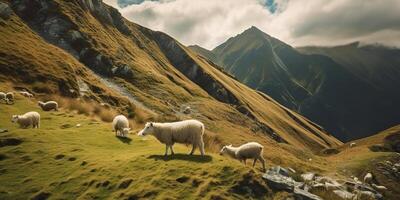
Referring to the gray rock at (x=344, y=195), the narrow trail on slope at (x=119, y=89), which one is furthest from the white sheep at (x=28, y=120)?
the narrow trail on slope at (x=119, y=89)

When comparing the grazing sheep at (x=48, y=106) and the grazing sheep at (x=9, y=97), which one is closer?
the grazing sheep at (x=48, y=106)

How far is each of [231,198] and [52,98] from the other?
45.8 meters

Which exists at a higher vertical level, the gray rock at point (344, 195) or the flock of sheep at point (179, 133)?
the flock of sheep at point (179, 133)

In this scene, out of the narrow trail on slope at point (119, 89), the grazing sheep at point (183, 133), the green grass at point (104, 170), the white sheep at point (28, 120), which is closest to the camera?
the green grass at point (104, 170)

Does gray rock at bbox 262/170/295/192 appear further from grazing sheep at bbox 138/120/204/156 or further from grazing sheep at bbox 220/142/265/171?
grazing sheep at bbox 220/142/265/171

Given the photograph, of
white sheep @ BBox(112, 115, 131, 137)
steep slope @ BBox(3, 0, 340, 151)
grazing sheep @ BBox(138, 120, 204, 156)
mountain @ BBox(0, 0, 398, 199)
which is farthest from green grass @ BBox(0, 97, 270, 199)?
steep slope @ BBox(3, 0, 340, 151)

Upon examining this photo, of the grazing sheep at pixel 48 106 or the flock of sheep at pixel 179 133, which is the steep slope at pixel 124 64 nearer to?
the grazing sheep at pixel 48 106

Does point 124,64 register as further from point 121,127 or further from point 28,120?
point 121,127

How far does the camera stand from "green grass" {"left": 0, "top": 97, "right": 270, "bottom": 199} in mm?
19906

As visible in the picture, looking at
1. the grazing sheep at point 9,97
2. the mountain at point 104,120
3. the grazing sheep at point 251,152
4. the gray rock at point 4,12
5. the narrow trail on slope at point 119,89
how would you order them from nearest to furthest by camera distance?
1. the mountain at point 104,120
2. the grazing sheep at point 251,152
3. the grazing sheep at point 9,97
4. the gray rock at point 4,12
5. the narrow trail on slope at point 119,89

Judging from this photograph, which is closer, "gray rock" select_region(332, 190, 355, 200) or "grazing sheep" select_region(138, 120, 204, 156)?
"gray rock" select_region(332, 190, 355, 200)

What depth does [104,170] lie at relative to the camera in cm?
2314

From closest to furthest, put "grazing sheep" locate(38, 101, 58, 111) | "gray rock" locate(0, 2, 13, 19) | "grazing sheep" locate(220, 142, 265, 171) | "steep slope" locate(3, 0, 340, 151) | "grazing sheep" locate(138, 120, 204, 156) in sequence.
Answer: "grazing sheep" locate(138, 120, 204, 156) → "grazing sheep" locate(220, 142, 265, 171) → "grazing sheep" locate(38, 101, 58, 111) → "gray rock" locate(0, 2, 13, 19) → "steep slope" locate(3, 0, 340, 151)

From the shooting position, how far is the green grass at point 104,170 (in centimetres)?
1991
